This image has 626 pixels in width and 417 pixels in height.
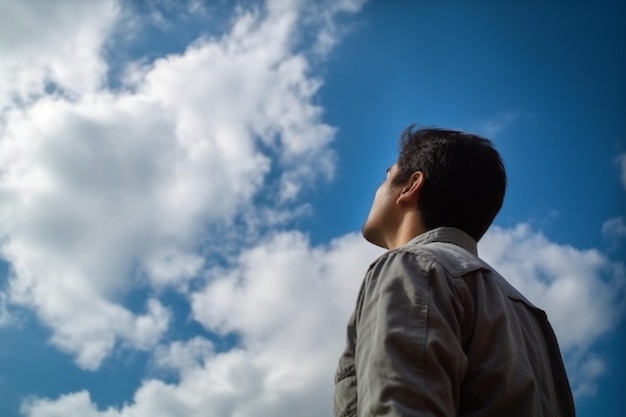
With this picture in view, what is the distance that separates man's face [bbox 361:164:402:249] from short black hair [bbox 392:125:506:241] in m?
0.09

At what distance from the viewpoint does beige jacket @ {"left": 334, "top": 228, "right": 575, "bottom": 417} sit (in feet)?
5.81

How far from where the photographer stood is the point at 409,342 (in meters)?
1.84

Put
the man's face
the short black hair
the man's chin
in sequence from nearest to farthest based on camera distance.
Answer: the short black hair < the man's face < the man's chin

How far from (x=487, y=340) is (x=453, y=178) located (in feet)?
3.46

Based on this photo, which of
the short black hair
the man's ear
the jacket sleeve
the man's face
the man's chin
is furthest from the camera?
the man's chin

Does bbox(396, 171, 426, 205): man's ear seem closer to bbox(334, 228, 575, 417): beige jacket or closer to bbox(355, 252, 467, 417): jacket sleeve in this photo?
bbox(334, 228, 575, 417): beige jacket

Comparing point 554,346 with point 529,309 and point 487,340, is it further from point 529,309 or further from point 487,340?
point 487,340

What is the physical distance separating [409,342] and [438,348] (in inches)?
3.8

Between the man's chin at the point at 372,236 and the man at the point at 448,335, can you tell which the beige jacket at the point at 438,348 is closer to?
the man at the point at 448,335

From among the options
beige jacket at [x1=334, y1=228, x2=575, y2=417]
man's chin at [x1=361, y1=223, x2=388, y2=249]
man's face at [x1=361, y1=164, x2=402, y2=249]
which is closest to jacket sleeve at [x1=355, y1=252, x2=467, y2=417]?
beige jacket at [x1=334, y1=228, x2=575, y2=417]

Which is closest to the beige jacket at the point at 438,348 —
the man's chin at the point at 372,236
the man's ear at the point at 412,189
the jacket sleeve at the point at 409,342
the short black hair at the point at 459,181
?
the jacket sleeve at the point at 409,342

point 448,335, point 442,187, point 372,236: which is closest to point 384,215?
point 372,236

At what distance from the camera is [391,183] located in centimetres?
321

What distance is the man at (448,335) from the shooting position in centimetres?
179
